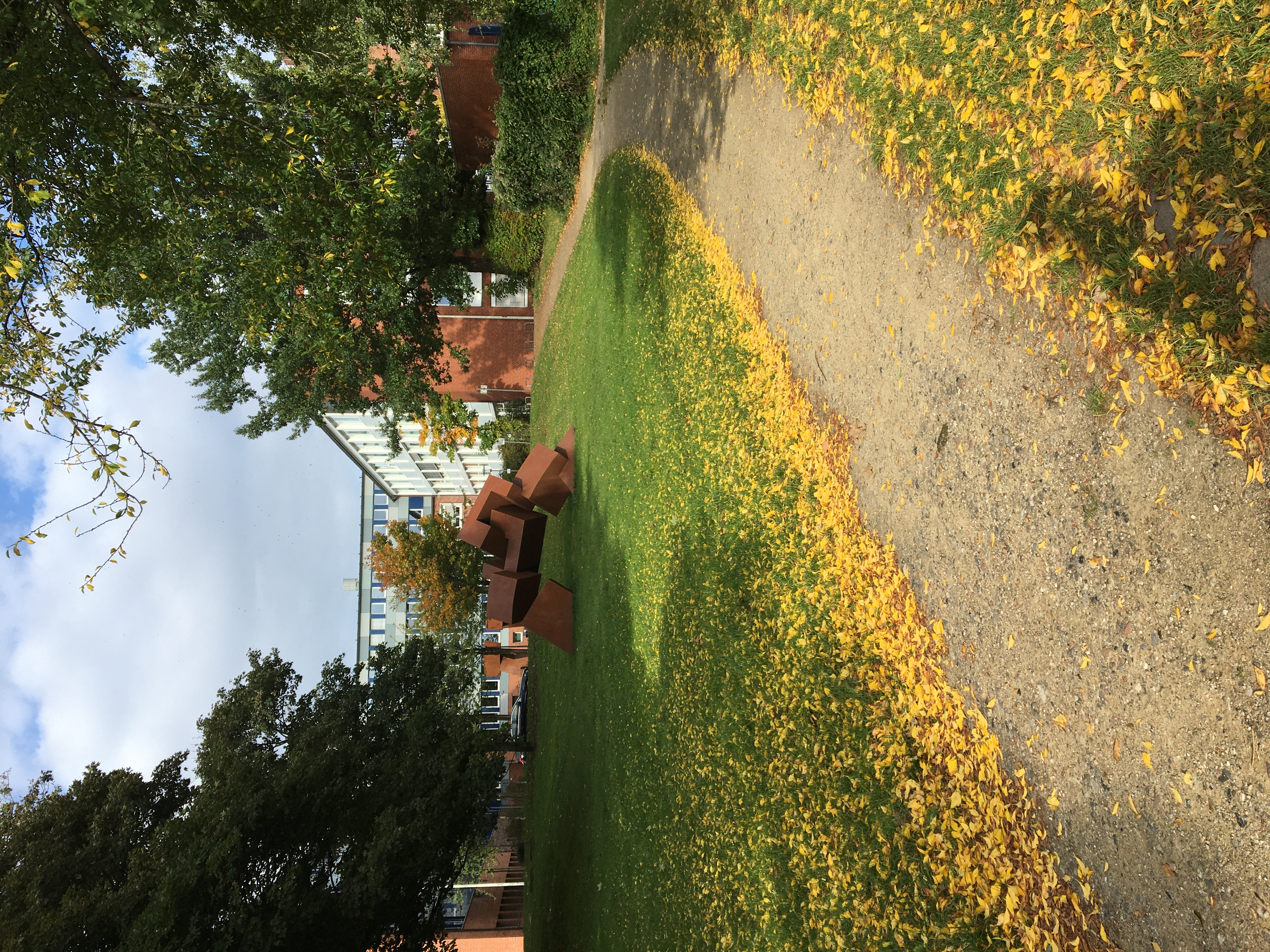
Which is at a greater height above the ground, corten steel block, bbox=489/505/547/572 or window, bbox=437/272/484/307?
window, bbox=437/272/484/307

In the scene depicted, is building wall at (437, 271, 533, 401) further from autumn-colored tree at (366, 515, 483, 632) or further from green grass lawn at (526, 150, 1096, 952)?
green grass lawn at (526, 150, 1096, 952)

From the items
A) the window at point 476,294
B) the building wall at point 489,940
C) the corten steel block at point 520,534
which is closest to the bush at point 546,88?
the window at point 476,294

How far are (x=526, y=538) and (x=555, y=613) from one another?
1.78 m

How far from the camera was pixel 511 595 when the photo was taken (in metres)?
14.8

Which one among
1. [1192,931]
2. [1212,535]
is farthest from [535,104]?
[1192,931]

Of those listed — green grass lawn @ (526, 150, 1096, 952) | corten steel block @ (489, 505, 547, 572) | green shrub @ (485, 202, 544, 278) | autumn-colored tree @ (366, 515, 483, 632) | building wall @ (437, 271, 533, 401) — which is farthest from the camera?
building wall @ (437, 271, 533, 401)

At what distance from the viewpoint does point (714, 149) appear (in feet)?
31.8

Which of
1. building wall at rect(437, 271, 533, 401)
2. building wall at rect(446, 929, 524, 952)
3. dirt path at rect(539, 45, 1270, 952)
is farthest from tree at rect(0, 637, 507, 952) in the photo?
building wall at rect(437, 271, 533, 401)

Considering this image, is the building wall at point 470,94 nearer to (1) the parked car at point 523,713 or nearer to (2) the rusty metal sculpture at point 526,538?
(2) the rusty metal sculpture at point 526,538

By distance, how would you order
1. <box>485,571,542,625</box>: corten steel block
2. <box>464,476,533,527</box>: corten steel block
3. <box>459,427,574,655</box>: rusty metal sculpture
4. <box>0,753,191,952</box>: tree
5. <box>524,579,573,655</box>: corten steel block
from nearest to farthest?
<box>0,753,191,952</box>: tree, <box>524,579,573,655</box>: corten steel block, <box>459,427,574,655</box>: rusty metal sculpture, <box>485,571,542,625</box>: corten steel block, <box>464,476,533,527</box>: corten steel block

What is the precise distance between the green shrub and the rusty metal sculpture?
846cm

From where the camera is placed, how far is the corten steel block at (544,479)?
15.9 metres

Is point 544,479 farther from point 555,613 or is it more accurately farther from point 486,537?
point 555,613

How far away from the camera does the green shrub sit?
2177 cm
